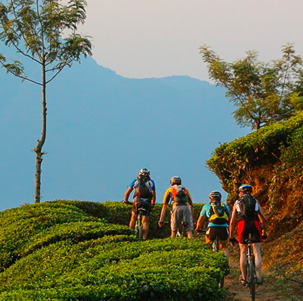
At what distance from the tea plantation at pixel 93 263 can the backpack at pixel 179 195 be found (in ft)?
6.14

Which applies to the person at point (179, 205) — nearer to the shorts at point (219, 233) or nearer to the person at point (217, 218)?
the person at point (217, 218)

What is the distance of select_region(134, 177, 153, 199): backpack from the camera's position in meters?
15.8

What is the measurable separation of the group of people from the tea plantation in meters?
0.69

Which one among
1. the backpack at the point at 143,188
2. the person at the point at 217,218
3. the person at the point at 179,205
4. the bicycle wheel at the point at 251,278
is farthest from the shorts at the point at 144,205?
the bicycle wheel at the point at 251,278

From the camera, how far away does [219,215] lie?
12.3 m

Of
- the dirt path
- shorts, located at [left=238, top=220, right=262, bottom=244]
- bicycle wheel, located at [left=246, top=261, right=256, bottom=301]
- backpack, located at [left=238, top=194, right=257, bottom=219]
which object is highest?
backpack, located at [left=238, top=194, right=257, bottom=219]

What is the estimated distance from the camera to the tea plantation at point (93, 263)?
25.5 ft

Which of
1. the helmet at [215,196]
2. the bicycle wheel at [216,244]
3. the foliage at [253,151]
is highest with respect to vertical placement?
the foliage at [253,151]

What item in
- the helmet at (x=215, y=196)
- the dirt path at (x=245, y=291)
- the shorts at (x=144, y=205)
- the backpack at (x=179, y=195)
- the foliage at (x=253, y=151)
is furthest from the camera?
the foliage at (x=253, y=151)

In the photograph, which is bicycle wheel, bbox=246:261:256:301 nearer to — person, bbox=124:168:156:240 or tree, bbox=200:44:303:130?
person, bbox=124:168:156:240

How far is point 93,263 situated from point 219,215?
3415mm

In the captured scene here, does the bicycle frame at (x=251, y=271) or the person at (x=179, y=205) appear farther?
the person at (x=179, y=205)

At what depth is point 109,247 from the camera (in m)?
11.7

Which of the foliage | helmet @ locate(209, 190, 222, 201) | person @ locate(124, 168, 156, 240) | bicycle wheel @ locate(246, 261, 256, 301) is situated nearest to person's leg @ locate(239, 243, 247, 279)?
bicycle wheel @ locate(246, 261, 256, 301)
